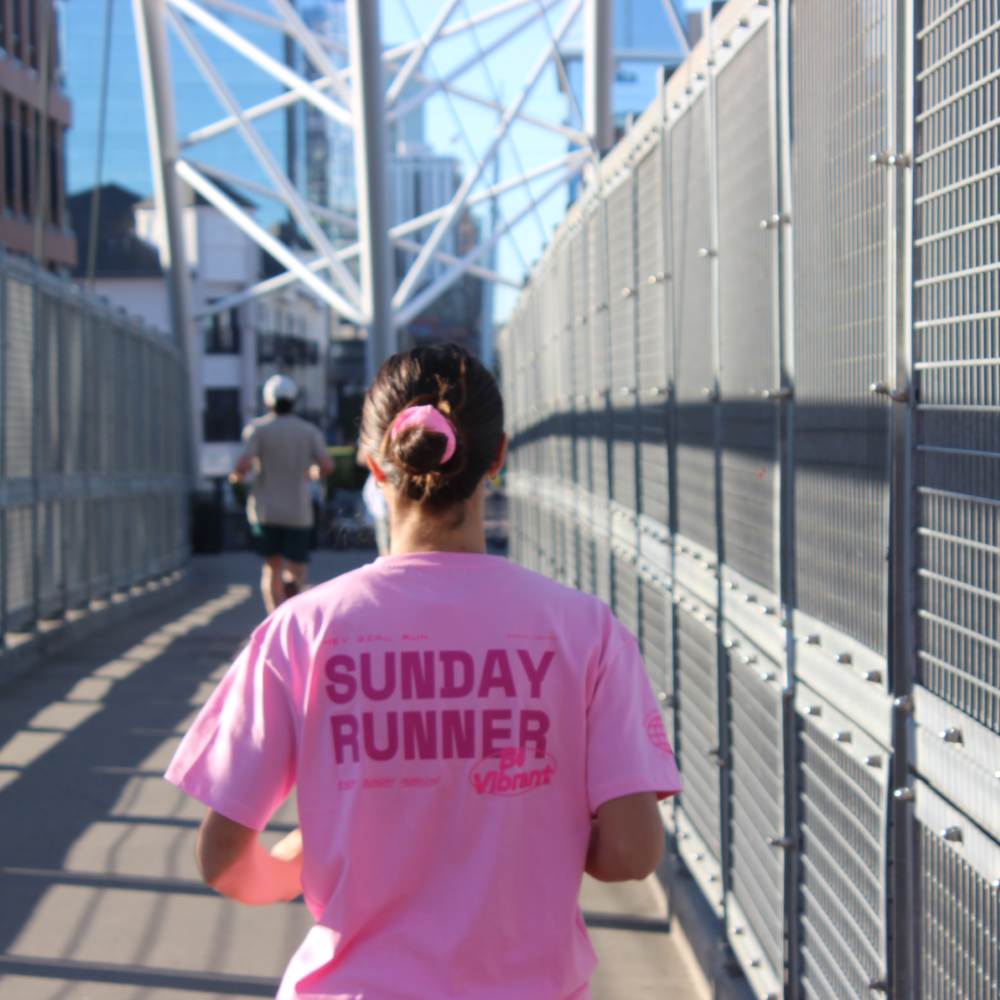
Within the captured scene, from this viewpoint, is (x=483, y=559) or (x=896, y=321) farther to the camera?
(x=896, y=321)

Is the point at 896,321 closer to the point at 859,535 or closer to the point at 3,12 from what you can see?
the point at 859,535

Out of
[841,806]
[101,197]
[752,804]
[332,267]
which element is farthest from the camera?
[101,197]

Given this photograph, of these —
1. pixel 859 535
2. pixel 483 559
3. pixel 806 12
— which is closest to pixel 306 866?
pixel 483 559

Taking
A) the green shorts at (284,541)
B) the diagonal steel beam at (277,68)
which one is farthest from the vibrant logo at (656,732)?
the diagonal steel beam at (277,68)

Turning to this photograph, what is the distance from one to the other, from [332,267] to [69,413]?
9166mm

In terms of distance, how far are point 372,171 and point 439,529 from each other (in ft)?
50.9

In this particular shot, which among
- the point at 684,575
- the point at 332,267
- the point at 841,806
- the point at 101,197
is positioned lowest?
the point at 841,806

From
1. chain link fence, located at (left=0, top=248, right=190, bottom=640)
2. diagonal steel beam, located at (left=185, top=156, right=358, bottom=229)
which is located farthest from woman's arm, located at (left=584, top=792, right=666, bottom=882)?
diagonal steel beam, located at (left=185, top=156, right=358, bottom=229)

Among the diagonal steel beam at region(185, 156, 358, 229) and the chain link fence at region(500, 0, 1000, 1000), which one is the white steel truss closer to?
the diagonal steel beam at region(185, 156, 358, 229)

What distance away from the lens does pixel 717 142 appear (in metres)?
4.01

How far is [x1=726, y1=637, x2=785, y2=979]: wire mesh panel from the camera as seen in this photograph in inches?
135

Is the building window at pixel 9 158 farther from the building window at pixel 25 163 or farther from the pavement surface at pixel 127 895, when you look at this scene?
the pavement surface at pixel 127 895

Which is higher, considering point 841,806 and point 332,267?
point 332,267

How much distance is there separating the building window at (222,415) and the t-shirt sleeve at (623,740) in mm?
66496
